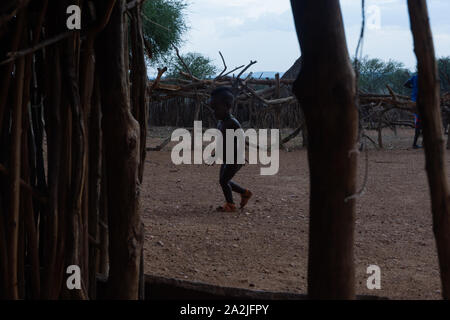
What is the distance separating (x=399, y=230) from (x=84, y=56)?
13.0 ft

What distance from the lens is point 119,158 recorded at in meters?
2.36

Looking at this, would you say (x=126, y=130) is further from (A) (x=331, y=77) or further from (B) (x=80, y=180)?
(A) (x=331, y=77)

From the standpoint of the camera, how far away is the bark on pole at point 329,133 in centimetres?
177

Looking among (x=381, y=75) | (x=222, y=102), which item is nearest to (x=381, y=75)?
(x=381, y=75)

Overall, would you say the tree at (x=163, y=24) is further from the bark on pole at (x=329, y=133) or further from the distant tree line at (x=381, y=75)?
the bark on pole at (x=329, y=133)

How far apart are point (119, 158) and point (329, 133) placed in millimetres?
965

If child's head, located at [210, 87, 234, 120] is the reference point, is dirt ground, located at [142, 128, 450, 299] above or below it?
below

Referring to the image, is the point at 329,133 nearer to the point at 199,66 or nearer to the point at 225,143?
the point at 225,143

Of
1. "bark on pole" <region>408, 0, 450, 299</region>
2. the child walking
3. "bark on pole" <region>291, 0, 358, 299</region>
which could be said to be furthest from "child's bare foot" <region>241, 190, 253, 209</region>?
"bark on pole" <region>408, 0, 450, 299</region>

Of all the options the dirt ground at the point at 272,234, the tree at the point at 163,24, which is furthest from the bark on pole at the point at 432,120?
the tree at the point at 163,24

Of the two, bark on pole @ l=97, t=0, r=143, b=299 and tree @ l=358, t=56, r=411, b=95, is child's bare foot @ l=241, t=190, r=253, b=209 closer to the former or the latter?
bark on pole @ l=97, t=0, r=143, b=299

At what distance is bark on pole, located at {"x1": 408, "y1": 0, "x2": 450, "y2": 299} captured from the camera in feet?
5.52

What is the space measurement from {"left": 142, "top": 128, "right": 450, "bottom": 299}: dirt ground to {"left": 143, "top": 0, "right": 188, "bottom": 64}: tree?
13.7 meters
